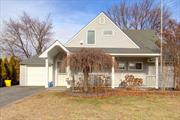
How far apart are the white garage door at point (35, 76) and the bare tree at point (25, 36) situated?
1731 cm

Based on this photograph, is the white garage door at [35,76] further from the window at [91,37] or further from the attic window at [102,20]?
the attic window at [102,20]

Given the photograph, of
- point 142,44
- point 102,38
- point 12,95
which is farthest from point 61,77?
point 142,44

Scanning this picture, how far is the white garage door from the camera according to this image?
27562mm

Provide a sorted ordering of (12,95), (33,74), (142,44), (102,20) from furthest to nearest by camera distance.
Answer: (33,74) < (142,44) < (102,20) < (12,95)

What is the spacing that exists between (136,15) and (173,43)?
26304mm

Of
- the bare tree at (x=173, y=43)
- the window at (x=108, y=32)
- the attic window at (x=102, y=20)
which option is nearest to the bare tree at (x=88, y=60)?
the bare tree at (x=173, y=43)

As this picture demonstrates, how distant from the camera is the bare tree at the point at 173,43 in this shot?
19.2 m

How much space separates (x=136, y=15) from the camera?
147ft

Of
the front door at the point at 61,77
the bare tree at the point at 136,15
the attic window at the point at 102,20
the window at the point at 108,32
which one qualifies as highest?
the bare tree at the point at 136,15

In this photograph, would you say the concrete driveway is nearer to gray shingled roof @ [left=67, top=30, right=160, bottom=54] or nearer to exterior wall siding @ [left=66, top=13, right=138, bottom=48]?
gray shingled roof @ [left=67, top=30, right=160, bottom=54]

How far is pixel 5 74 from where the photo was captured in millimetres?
27562

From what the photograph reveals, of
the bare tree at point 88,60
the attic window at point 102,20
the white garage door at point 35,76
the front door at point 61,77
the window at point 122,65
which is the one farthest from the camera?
the white garage door at point 35,76

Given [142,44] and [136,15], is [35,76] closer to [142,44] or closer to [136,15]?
[142,44]

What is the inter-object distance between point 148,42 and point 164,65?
479 cm
